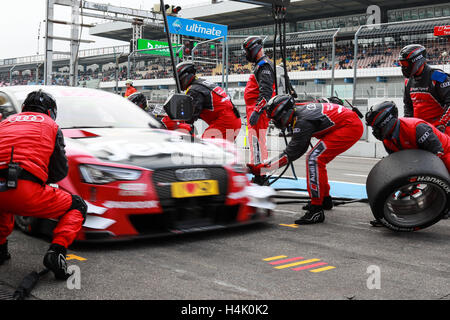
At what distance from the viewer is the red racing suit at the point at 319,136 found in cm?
515

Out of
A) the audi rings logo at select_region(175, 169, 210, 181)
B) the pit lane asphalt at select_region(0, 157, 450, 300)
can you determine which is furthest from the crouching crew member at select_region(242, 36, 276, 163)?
the audi rings logo at select_region(175, 169, 210, 181)

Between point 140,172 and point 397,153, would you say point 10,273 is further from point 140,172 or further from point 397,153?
point 397,153

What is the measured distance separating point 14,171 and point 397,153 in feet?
10.1

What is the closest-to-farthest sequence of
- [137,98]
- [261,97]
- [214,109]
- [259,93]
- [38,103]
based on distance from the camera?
[38,103] < [214,109] < [261,97] < [259,93] < [137,98]

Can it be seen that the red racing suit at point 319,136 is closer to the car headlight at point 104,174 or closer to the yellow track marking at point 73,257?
the car headlight at point 104,174

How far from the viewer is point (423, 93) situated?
6172mm

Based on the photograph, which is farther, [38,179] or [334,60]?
[334,60]

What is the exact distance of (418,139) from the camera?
455cm

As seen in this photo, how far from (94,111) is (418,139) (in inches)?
120

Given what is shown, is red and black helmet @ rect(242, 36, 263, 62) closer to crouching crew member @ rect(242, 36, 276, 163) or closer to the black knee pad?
crouching crew member @ rect(242, 36, 276, 163)

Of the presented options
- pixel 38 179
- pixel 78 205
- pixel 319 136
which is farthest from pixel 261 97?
pixel 38 179

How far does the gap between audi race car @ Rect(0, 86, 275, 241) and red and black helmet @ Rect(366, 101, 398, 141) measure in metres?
1.14

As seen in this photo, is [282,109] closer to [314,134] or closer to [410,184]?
[314,134]

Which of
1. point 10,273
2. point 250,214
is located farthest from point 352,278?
point 10,273
